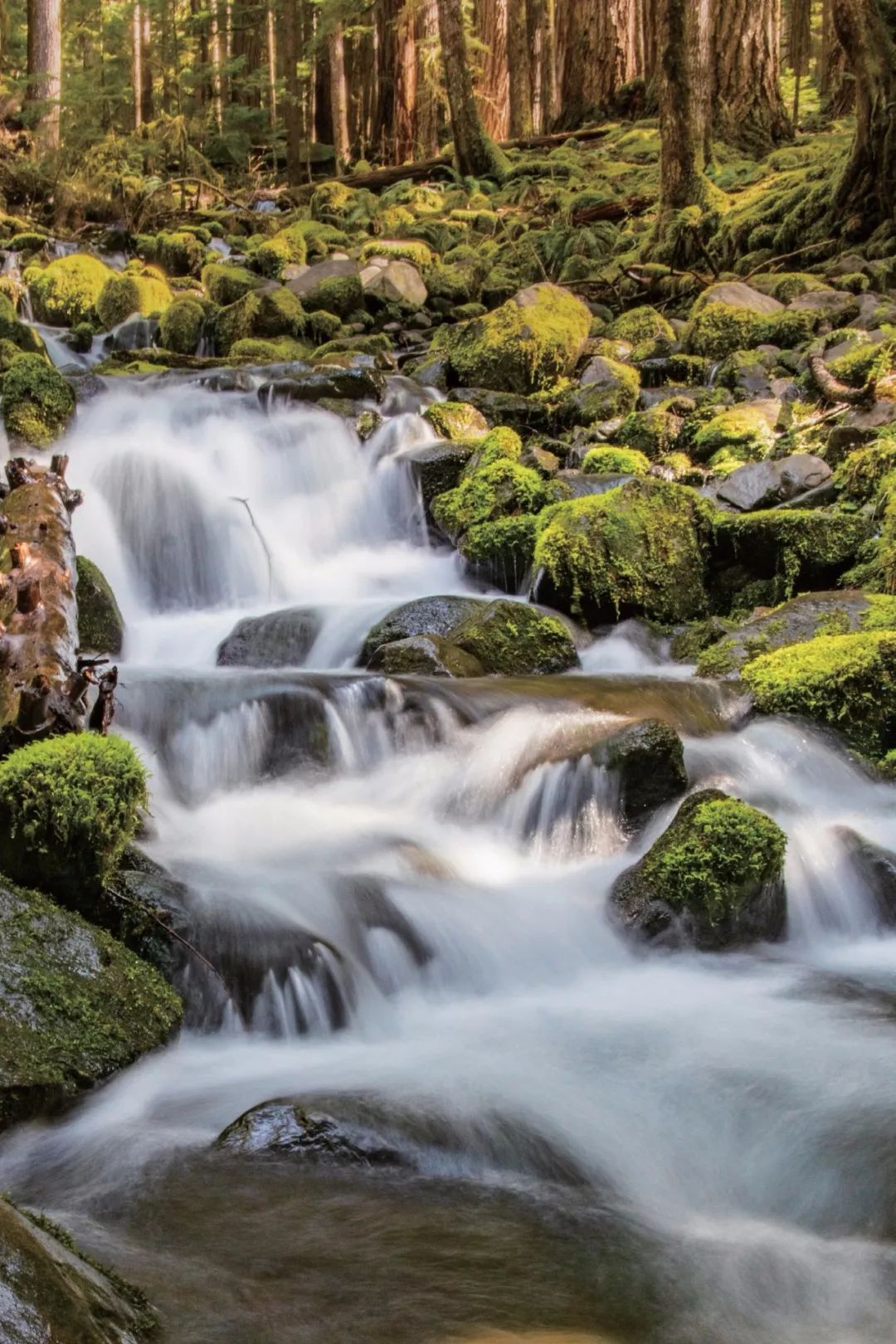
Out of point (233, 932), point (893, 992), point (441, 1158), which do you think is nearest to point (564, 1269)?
point (441, 1158)

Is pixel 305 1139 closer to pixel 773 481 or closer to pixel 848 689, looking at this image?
pixel 848 689

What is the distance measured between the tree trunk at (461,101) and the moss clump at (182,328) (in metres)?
9.76

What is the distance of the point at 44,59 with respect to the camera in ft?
67.7

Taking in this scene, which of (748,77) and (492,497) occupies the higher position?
(748,77)

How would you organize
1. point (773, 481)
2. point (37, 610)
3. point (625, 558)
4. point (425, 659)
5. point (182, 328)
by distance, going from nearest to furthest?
1. point (37, 610)
2. point (425, 659)
3. point (625, 558)
4. point (773, 481)
5. point (182, 328)

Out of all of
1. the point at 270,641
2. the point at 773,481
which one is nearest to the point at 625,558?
the point at 773,481

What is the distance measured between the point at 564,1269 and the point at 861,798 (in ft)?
14.6

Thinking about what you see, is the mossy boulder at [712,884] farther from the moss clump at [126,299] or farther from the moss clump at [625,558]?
the moss clump at [126,299]

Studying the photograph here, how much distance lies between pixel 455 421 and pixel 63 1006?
9.03m

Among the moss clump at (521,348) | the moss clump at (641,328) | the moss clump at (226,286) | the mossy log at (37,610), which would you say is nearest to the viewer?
the mossy log at (37,610)

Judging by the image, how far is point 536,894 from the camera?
5648 mm

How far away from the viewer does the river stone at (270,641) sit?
860 centimetres

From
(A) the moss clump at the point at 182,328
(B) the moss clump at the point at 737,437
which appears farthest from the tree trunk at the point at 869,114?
(A) the moss clump at the point at 182,328

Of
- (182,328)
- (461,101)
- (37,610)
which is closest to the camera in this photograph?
(37,610)
